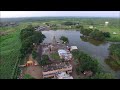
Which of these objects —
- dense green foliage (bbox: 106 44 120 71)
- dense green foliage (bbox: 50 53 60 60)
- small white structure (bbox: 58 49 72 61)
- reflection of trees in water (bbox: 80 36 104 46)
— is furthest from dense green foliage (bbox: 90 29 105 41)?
dense green foliage (bbox: 50 53 60 60)

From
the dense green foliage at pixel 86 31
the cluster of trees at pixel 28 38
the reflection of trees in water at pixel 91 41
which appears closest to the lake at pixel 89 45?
the reflection of trees in water at pixel 91 41

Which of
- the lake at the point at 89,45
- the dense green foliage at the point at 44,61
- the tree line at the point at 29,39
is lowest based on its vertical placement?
the lake at the point at 89,45

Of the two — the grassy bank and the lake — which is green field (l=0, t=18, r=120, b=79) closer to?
the grassy bank

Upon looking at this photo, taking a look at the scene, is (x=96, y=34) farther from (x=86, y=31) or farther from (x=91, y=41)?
(x=86, y=31)

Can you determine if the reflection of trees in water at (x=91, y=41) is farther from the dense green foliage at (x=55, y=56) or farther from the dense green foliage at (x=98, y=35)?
the dense green foliage at (x=55, y=56)
